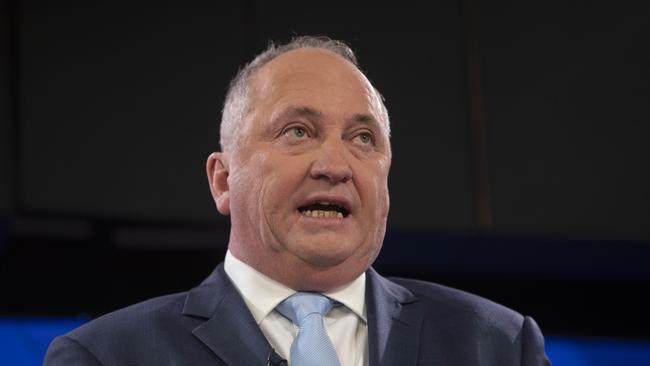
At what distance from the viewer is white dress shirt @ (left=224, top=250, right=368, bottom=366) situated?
1.75 m

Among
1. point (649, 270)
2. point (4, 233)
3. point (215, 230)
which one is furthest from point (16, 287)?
point (649, 270)

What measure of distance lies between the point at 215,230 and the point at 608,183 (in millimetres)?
1408

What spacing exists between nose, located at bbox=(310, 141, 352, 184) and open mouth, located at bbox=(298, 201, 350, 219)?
0.05 meters

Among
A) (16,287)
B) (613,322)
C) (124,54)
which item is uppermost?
(124,54)

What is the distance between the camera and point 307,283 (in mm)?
1788

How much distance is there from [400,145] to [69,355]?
203 centimetres

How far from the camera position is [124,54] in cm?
337

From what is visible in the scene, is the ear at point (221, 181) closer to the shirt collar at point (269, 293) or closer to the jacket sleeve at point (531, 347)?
the shirt collar at point (269, 293)

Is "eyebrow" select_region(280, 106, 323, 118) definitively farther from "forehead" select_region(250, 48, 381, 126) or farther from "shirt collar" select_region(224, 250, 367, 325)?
"shirt collar" select_region(224, 250, 367, 325)

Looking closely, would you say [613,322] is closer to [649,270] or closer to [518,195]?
[649,270]

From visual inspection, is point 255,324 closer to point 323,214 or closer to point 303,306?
point 303,306

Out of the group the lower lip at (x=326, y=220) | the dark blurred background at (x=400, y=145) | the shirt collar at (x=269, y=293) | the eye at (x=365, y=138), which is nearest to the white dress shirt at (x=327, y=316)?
the shirt collar at (x=269, y=293)

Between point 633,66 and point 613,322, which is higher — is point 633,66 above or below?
above

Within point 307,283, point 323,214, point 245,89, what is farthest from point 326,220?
point 245,89
